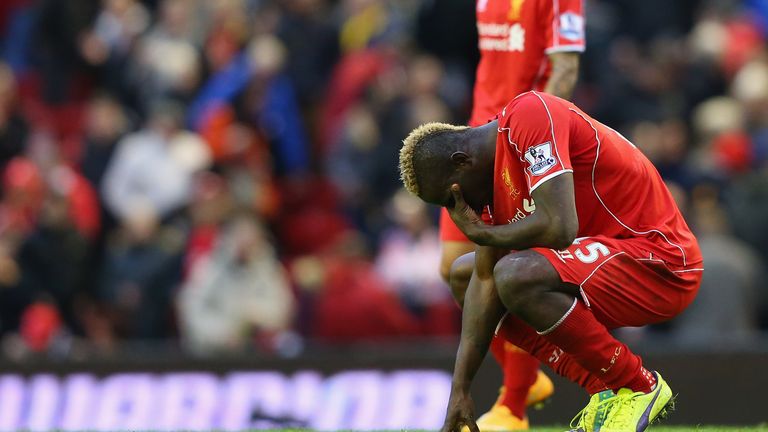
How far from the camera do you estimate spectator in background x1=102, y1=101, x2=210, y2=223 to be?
13109 mm

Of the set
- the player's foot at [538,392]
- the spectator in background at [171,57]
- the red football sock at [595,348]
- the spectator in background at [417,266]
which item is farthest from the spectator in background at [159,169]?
the red football sock at [595,348]

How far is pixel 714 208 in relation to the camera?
11.8m

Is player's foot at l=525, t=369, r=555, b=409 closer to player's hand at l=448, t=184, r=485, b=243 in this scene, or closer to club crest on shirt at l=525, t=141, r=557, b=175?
player's hand at l=448, t=184, r=485, b=243

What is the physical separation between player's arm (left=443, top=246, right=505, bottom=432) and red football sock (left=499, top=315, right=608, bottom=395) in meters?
0.12

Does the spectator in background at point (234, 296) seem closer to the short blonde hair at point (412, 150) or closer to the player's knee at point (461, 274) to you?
the player's knee at point (461, 274)

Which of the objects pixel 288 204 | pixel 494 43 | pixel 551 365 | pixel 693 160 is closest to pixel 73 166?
pixel 288 204

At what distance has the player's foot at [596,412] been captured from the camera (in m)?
6.23

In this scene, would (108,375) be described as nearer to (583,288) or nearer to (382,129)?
(382,129)

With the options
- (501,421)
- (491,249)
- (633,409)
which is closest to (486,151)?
(491,249)

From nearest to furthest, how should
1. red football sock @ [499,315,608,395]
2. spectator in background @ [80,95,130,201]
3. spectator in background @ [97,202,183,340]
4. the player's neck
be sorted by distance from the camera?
the player's neck → red football sock @ [499,315,608,395] → spectator in background @ [97,202,183,340] → spectator in background @ [80,95,130,201]

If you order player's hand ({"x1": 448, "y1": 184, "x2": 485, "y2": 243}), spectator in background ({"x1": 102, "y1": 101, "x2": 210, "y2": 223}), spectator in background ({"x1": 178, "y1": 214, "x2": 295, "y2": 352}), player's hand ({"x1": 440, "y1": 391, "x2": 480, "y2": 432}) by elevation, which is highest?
player's hand ({"x1": 448, "y1": 184, "x2": 485, "y2": 243})

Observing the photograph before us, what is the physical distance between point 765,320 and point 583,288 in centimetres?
648

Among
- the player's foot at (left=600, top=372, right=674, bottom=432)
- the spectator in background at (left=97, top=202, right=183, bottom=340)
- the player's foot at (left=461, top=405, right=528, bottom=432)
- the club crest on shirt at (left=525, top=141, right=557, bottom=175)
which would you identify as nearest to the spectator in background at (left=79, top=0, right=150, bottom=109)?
the spectator in background at (left=97, top=202, right=183, bottom=340)

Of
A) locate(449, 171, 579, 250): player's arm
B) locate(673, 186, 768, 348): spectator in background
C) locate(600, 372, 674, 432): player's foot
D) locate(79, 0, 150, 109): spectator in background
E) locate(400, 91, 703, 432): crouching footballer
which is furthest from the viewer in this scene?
locate(79, 0, 150, 109): spectator in background
